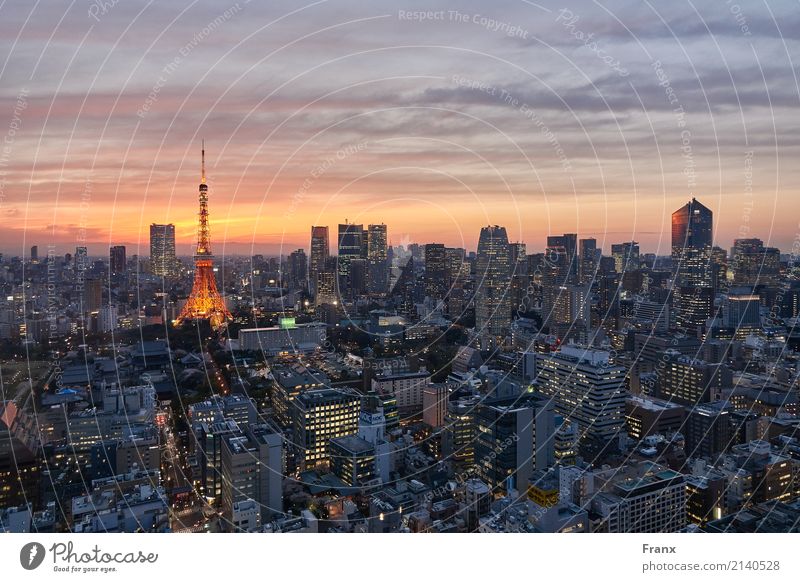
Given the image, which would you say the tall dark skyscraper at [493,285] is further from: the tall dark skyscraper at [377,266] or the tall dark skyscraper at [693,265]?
the tall dark skyscraper at [693,265]

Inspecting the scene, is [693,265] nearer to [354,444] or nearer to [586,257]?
[586,257]

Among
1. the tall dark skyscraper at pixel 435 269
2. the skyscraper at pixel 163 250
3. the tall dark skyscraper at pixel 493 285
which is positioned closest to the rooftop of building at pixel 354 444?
the tall dark skyscraper at pixel 493 285

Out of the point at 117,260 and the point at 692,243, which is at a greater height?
the point at 692,243

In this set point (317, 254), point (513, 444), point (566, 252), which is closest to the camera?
point (513, 444)

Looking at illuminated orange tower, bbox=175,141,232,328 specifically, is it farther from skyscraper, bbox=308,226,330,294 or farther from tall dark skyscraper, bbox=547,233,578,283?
tall dark skyscraper, bbox=547,233,578,283
